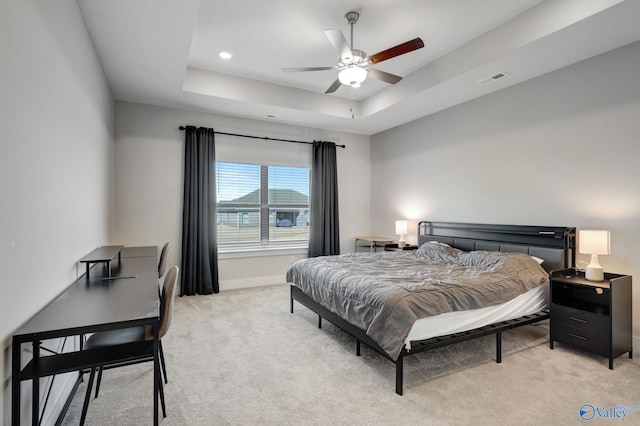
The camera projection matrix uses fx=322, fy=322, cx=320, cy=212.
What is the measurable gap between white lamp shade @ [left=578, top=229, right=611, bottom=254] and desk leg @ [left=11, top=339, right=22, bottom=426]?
4.11 meters

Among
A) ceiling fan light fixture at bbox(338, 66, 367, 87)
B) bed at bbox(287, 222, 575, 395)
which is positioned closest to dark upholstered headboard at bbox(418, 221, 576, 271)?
bed at bbox(287, 222, 575, 395)

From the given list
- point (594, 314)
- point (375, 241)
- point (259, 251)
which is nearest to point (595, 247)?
point (594, 314)

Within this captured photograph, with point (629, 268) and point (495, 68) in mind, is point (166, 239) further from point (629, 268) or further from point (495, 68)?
point (629, 268)

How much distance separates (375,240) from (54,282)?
467 cm

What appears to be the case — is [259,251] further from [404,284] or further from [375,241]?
[404,284]

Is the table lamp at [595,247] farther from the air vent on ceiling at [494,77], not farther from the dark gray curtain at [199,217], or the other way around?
the dark gray curtain at [199,217]

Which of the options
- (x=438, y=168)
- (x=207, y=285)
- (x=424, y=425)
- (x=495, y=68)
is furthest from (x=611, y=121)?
(x=207, y=285)

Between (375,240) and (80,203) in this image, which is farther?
(375,240)

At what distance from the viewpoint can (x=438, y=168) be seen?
5.17 meters

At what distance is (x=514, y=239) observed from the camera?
157 inches

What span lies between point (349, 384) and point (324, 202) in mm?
3917

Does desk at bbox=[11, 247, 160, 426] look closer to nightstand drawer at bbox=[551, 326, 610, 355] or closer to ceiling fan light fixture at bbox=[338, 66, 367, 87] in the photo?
ceiling fan light fixture at bbox=[338, 66, 367, 87]

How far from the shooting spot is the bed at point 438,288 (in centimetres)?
244

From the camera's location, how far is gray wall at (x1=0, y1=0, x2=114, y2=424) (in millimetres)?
1407
